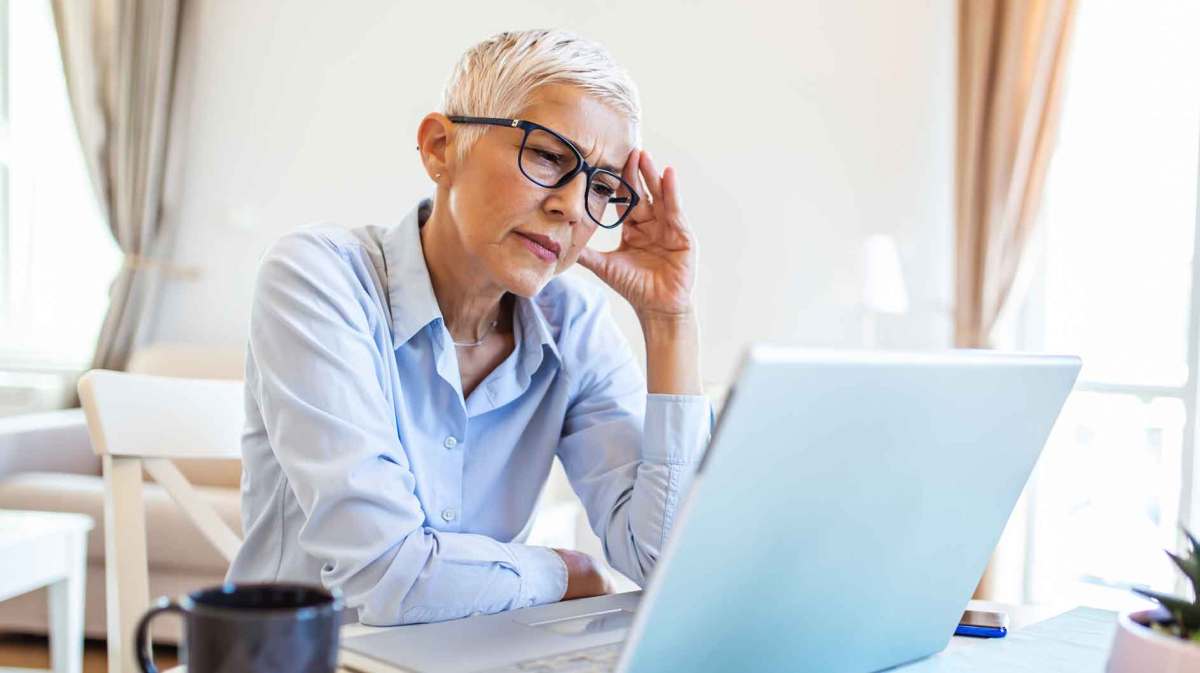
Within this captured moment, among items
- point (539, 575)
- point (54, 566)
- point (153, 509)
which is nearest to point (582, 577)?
point (539, 575)

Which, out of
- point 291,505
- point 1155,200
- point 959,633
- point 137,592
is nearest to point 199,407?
point 137,592

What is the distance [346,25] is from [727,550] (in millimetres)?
3871

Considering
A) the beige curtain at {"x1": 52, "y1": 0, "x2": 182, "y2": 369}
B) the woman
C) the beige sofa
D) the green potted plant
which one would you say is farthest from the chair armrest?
the green potted plant

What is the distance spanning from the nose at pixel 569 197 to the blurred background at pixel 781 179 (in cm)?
179

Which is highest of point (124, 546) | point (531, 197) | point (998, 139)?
point (998, 139)

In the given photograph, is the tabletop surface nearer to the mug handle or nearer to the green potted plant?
the mug handle

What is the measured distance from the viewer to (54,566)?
7.50 feet

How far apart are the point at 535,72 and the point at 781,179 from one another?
8.32ft

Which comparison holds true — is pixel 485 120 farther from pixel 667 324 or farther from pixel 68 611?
pixel 68 611

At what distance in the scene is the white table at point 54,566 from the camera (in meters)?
2.16

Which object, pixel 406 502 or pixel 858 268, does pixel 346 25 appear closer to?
pixel 858 268

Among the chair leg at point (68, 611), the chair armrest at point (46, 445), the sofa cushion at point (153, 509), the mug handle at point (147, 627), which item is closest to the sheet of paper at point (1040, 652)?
the mug handle at point (147, 627)

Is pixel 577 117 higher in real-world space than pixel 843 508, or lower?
higher

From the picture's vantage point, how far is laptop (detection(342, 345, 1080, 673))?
1.96 ft
